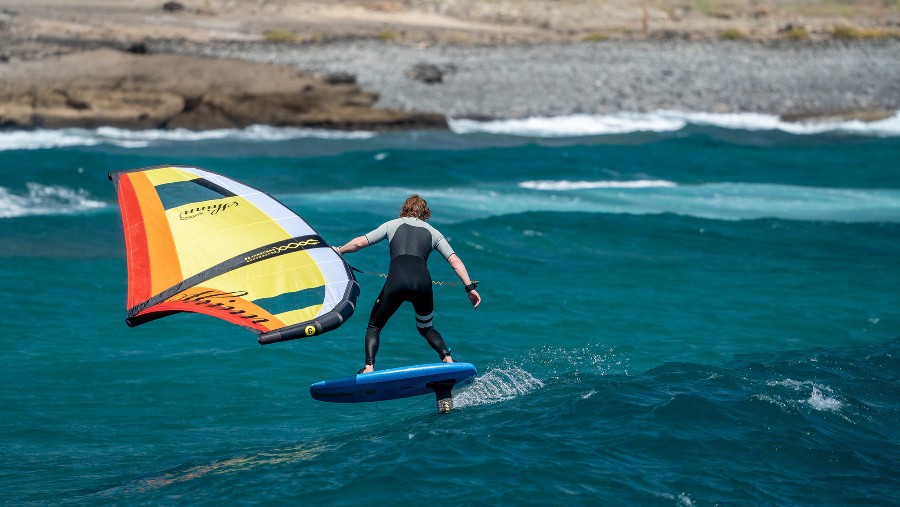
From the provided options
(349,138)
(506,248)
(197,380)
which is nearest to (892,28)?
(349,138)

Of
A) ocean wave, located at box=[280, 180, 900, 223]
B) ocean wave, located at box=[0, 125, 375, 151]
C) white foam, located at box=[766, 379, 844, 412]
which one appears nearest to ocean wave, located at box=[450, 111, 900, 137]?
ocean wave, located at box=[0, 125, 375, 151]

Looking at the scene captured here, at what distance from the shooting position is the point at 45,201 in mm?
22562

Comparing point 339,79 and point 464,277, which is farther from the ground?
point 339,79

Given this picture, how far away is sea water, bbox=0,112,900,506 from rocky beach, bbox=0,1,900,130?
8.11 metres

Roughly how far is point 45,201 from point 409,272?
1584 centimetres

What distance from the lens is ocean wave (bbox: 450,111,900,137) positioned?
36500mm

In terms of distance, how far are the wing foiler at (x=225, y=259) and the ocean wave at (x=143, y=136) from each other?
22.0m

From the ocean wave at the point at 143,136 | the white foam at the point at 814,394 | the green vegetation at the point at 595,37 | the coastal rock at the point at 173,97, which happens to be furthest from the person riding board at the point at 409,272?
the green vegetation at the point at 595,37

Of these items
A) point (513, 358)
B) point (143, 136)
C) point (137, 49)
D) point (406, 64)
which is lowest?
point (513, 358)

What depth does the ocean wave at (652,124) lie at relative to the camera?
120ft

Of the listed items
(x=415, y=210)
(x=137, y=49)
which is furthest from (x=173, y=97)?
(x=415, y=210)

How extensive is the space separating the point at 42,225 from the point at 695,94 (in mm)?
28485

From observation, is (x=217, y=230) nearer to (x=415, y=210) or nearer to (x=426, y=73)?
(x=415, y=210)

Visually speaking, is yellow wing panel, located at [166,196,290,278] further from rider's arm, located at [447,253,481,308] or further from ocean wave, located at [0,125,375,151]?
ocean wave, located at [0,125,375,151]
